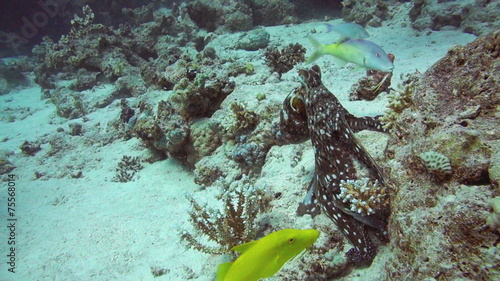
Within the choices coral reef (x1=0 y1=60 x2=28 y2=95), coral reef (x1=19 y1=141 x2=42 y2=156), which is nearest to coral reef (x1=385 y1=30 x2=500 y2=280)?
coral reef (x1=19 y1=141 x2=42 y2=156)

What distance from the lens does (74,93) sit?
11797 mm

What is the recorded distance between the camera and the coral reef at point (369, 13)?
1222cm

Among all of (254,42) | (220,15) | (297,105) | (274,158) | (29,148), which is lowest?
(29,148)

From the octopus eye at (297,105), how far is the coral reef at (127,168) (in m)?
4.75

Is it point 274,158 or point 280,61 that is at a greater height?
point 280,61

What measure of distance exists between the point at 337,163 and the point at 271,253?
4.06 ft

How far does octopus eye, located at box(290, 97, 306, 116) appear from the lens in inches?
129

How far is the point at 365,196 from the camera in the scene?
2.29m

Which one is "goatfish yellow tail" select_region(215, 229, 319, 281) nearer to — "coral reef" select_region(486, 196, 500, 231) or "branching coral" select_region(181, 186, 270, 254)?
"coral reef" select_region(486, 196, 500, 231)

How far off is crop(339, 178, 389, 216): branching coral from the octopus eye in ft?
3.98

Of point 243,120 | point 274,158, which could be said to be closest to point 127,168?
point 243,120

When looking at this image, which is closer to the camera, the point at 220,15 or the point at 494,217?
the point at 494,217

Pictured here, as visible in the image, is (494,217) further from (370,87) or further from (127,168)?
(127,168)

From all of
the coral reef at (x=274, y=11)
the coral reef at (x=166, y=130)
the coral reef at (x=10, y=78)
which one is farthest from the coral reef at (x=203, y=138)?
the coral reef at (x=10, y=78)
